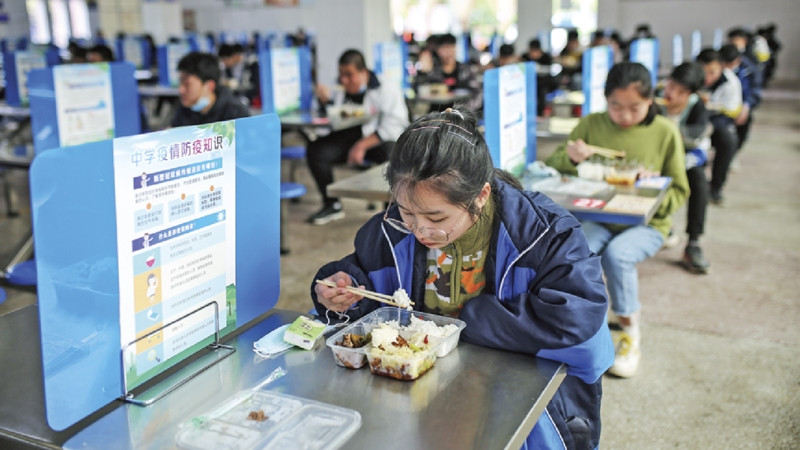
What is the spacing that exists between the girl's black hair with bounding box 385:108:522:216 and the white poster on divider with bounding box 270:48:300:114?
13.5 feet

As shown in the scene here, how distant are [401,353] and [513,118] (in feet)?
6.22

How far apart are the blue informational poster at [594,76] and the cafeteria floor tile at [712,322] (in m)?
1.03

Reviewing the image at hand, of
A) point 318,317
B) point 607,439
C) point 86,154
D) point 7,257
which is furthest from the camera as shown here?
point 7,257

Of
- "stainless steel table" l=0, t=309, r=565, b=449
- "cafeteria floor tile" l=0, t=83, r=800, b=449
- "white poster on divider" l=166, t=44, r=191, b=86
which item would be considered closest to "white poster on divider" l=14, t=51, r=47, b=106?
"cafeteria floor tile" l=0, t=83, r=800, b=449

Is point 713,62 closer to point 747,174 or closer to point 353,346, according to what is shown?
point 747,174

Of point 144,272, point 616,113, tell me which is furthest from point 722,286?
point 144,272

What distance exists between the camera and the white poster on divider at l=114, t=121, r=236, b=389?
1169mm

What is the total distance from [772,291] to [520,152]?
1836 mm

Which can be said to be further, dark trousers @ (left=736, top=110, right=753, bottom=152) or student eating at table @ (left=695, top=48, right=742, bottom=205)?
dark trousers @ (left=736, top=110, right=753, bottom=152)

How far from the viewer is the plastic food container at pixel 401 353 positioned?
1.31 meters

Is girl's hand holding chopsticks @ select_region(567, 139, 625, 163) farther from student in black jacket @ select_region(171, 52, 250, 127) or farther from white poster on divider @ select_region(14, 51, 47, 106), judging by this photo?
white poster on divider @ select_region(14, 51, 47, 106)

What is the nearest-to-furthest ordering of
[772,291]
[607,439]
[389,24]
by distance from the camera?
1. [607,439]
2. [772,291]
3. [389,24]

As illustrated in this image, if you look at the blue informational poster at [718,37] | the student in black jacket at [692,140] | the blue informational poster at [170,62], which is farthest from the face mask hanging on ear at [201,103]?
the blue informational poster at [718,37]

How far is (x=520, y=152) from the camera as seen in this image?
10.4 ft
